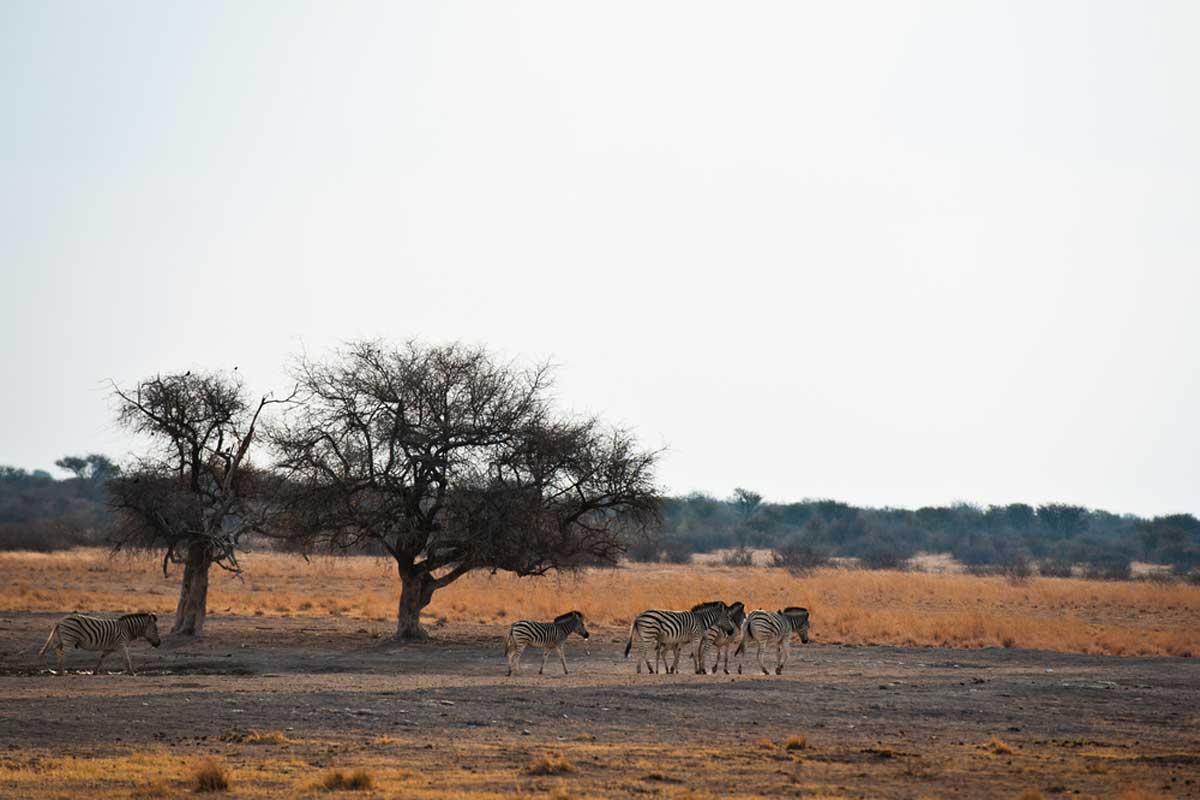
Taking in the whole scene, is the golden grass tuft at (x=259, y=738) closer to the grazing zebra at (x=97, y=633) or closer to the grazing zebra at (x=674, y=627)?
the grazing zebra at (x=97, y=633)

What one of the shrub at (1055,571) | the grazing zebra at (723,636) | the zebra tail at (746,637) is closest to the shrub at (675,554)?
the shrub at (1055,571)

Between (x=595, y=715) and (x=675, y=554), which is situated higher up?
(x=675, y=554)

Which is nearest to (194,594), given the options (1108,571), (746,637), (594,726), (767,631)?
(746,637)

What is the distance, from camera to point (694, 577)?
69.9 meters

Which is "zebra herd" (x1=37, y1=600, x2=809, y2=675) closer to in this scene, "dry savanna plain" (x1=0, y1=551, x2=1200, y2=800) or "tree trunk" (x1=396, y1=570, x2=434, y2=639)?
"dry savanna plain" (x1=0, y1=551, x2=1200, y2=800)

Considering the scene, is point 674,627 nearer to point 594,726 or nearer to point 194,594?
point 594,726

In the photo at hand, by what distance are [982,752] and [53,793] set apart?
1167 centimetres

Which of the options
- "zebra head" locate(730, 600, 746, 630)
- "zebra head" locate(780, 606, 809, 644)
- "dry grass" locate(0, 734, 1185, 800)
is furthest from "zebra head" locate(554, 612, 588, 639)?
"dry grass" locate(0, 734, 1185, 800)

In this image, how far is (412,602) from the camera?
3538 cm

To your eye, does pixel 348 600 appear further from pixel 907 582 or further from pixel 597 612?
pixel 907 582

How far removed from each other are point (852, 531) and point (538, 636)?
4132 inches

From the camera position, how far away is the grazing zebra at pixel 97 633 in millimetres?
26656

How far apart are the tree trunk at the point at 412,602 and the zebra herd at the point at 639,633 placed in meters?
7.25

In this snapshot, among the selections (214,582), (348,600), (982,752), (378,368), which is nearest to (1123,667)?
(982,752)
